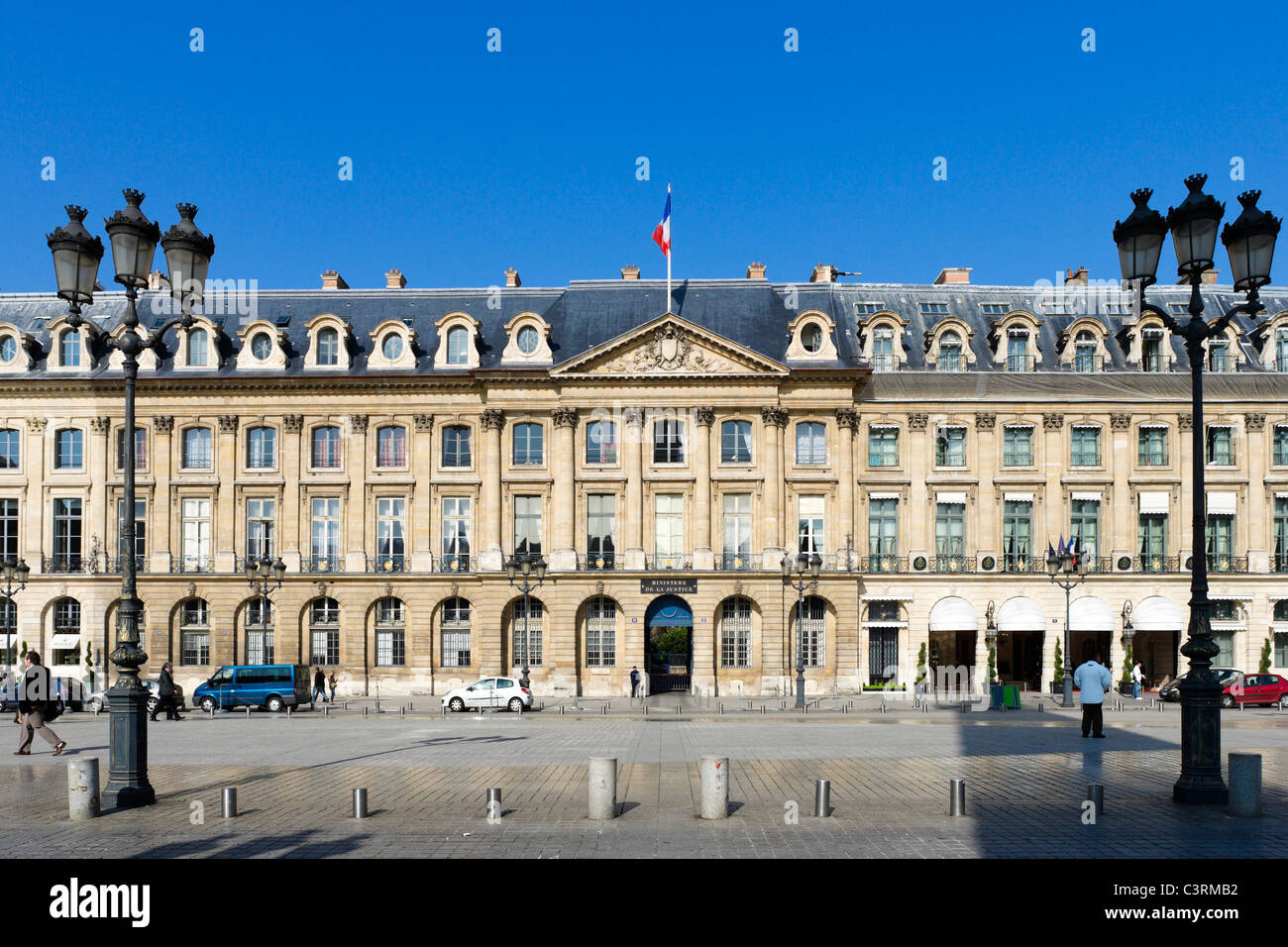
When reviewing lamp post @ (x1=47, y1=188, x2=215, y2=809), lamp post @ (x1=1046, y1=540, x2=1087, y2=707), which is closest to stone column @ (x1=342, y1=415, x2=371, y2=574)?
lamp post @ (x1=1046, y1=540, x2=1087, y2=707)

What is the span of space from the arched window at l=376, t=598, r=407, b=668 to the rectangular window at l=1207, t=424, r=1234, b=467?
119ft

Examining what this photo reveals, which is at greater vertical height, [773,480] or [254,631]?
[773,480]

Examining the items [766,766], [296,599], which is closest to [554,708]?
[296,599]

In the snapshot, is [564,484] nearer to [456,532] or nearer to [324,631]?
[456,532]

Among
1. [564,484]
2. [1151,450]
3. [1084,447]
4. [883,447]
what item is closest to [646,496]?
[564,484]

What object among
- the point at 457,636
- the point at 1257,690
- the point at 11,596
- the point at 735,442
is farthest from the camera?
the point at 457,636

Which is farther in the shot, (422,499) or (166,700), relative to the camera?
(422,499)

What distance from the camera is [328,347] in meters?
52.2

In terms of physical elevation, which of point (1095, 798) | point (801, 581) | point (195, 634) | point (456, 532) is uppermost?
point (456, 532)

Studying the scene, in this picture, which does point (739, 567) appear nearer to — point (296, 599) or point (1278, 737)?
point (296, 599)

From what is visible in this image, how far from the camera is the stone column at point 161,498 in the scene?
Answer: 51.2 m

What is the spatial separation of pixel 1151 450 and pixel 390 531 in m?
33.9

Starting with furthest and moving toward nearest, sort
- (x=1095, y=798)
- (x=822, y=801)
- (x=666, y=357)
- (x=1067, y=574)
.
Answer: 1. (x=666, y=357)
2. (x=1067, y=574)
3. (x=822, y=801)
4. (x=1095, y=798)

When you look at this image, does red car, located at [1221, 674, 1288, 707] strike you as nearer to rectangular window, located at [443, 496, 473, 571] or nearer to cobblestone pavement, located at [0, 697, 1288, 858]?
cobblestone pavement, located at [0, 697, 1288, 858]
